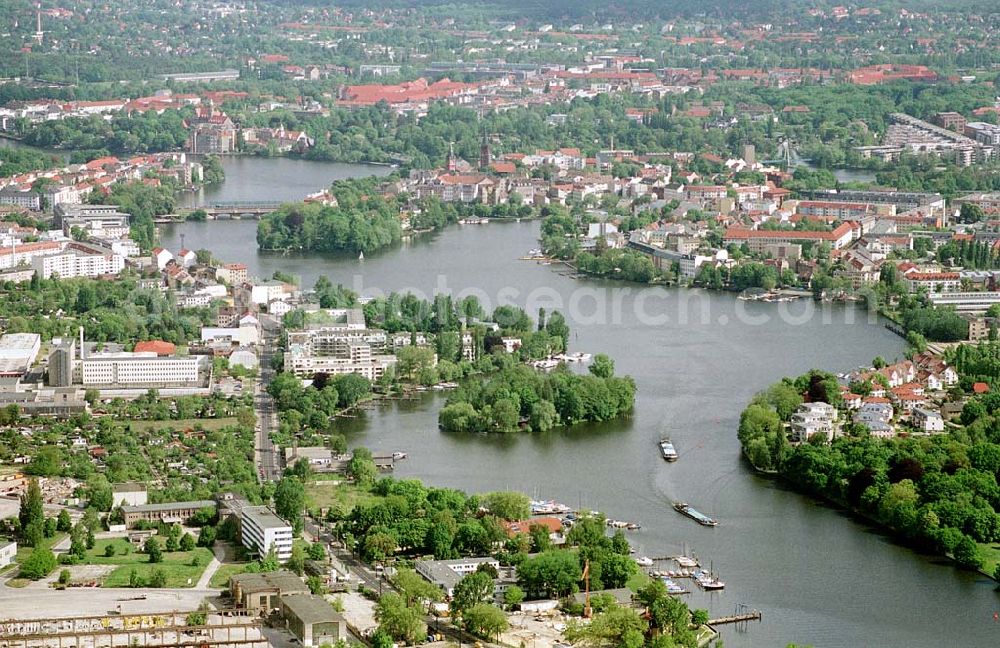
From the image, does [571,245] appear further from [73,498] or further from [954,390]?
[73,498]

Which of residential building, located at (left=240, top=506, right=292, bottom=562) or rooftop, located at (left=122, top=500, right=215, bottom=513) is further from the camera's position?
rooftop, located at (left=122, top=500, right=215, bottom=513)

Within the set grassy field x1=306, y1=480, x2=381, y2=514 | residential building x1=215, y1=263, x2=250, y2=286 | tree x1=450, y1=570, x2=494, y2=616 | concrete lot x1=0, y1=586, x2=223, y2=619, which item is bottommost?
residential building x1=215, y1=263, x2=250, y2=286

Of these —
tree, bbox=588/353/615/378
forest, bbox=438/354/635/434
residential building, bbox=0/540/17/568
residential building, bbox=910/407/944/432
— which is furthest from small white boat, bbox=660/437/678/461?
residential building, bbox=0/540/17/568

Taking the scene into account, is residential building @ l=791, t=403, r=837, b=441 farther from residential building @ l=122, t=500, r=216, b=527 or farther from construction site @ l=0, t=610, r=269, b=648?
construction site @ l=0, t=610, r=269, b=648

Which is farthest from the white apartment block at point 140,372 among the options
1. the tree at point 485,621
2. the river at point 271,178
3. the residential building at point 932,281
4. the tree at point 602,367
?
the river at point 271,178

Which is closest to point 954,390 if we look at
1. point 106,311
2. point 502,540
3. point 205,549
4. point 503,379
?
point 503,379

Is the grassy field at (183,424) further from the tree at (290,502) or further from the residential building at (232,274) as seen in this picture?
the residential building at (232,274)
